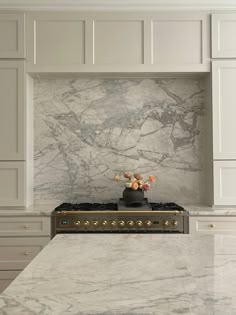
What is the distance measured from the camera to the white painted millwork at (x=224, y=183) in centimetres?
345

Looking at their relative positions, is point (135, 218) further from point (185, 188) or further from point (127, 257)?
point (127, 257)

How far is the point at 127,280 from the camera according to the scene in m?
1.22

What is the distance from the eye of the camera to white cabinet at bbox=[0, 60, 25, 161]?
345cm

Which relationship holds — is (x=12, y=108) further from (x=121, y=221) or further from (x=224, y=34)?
(x=224, y=34)

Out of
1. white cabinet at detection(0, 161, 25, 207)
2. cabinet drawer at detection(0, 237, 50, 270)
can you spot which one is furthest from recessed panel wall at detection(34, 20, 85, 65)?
cabinet drawer at detection(0, 237, 50, 270)

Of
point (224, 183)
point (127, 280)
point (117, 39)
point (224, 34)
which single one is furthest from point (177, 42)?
point (127, 280)

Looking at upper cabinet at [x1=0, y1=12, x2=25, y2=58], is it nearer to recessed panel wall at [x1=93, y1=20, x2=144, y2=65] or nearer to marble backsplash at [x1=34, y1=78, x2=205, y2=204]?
marble backsplash at [x1=34, y1=78, x2=205, y2=204]

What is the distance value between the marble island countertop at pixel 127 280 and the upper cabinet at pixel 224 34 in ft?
7.14

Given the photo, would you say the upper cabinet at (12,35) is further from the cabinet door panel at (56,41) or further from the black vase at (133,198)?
the black vase at (133,198)

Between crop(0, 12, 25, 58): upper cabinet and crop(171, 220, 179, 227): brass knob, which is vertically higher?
crop(0, 12, 25, 58): upper cabinet

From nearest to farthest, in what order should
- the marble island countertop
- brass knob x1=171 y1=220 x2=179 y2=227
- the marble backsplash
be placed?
the marble island countertop < brass knob x1=171 y1=220 x2=179 y2=227 < the marble backsplash

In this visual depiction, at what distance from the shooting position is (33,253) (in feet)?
10.7

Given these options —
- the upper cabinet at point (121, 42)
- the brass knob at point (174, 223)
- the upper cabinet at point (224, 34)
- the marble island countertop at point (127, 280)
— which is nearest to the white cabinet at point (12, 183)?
the upper cabinet at point (121, 42)

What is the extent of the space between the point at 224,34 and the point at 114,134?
1406 millimetres
